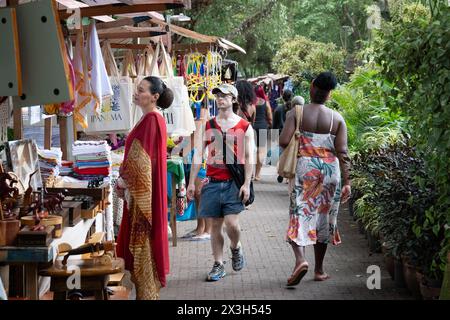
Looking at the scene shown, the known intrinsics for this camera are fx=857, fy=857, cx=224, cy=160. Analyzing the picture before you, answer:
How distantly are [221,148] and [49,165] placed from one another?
1.74 meters

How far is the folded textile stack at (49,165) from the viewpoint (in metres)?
7.87

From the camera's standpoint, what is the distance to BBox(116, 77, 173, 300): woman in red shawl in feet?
23.8

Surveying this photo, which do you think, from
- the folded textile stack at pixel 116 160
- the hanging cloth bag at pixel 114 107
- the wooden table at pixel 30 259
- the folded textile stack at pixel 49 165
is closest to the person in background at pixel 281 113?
the folded textile stack at pixel 116 160

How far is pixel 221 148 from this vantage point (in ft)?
28.4

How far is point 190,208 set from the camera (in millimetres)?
12125

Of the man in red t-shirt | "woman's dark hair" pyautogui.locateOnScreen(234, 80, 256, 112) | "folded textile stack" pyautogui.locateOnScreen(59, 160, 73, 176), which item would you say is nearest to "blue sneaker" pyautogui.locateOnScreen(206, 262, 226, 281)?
the man in red t-shirt

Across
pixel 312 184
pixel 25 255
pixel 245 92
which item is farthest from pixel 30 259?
pixel 245 92

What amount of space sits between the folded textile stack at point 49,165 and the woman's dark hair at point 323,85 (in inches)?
102

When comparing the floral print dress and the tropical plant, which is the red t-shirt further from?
the tropical plant

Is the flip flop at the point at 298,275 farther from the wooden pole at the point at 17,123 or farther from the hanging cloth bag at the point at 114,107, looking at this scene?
the wooden pole at the point at 17,123

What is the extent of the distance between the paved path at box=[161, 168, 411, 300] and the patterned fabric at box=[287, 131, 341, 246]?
0.56 metres
